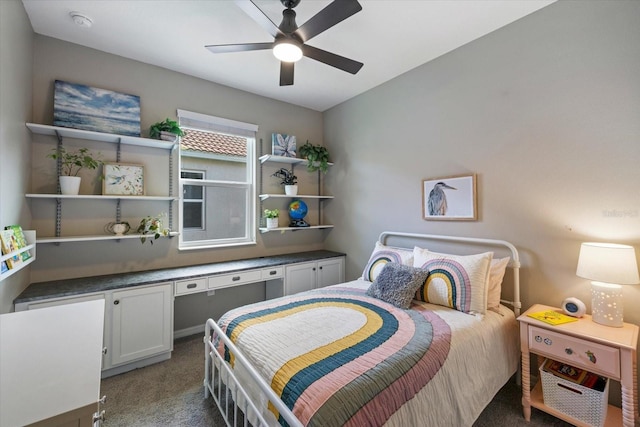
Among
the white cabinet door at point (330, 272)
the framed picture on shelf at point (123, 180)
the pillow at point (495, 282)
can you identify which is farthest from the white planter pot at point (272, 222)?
the pillow at point (495, 282)

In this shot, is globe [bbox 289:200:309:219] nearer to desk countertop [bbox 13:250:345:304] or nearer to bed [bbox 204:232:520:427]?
desk countertop [bbox 13:250:345:304]

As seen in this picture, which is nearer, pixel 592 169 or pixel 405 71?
pixel 592 169

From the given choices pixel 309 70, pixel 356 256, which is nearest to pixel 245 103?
pixel 309 70

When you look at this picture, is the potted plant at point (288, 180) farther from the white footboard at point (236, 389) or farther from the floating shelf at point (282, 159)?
the white footboard at point (236, 389)

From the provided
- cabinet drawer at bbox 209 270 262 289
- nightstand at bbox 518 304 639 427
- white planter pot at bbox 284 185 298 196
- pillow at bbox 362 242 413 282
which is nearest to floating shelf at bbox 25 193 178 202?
cabinet drawer at bbox 209 270 262 289

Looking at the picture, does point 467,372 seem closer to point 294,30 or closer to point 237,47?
point 294,30

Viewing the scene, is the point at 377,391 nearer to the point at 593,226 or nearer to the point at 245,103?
the point at 593,226

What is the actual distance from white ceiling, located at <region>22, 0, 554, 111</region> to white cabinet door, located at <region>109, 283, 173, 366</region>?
87.0 inches

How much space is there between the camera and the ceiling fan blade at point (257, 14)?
1578 millimetres

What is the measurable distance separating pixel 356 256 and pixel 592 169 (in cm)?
243

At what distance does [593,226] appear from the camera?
1.91 meters

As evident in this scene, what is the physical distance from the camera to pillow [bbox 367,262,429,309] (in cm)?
216

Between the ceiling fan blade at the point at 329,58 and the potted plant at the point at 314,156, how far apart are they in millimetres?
1649

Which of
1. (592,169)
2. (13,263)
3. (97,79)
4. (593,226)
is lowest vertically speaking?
(13,263)
